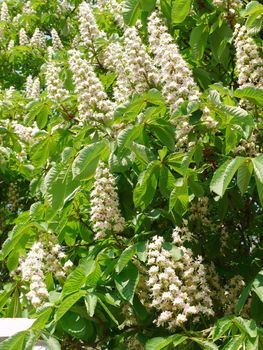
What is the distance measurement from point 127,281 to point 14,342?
1.43 ft

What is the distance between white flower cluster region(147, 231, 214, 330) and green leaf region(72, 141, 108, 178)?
374 millimetres

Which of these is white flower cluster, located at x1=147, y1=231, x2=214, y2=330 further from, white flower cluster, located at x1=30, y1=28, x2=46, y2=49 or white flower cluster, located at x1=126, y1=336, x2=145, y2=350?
white flower cluster, located at x1=30, y1=28, x2=46, y2=49

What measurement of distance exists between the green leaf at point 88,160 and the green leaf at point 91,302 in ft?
1.47

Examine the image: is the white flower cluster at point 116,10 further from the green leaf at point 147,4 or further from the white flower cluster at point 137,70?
the green leaf at point 147,4

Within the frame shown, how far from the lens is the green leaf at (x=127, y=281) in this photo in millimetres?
2029

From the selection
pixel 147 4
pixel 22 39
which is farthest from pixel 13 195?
pixel 147 4

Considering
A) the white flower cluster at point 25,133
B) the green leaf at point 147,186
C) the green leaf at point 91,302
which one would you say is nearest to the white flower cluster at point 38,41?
the white flower cluster at point 25,133

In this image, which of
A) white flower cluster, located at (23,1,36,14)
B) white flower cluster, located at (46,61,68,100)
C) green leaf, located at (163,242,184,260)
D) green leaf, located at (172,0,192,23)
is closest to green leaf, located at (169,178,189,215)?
green leaf, located at (163,242,184,260)

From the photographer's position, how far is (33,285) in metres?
2.24

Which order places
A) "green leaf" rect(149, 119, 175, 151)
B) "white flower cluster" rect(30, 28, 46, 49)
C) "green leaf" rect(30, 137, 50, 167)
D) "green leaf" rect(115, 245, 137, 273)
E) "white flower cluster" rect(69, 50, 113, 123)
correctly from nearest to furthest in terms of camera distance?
"green leaf" rect(115, 245, 137, 273), "green leaf" rect(149, 119, 175, 151), "white flower cluster" rect(69, 50, 113, 123), "green leaf" rect(30, 137, 50, 167), "white flower cluster" rect(30, 28, 46, 49)

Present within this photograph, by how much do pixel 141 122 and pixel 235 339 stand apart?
2.84ft

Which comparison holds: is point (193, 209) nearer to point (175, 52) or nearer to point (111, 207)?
point (111, 207)

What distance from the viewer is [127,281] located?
6.82 feet

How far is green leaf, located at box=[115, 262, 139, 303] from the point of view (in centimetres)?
203
